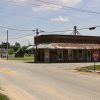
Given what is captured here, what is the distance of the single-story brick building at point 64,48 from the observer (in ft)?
200

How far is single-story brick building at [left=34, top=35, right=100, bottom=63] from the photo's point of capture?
61.1 meters

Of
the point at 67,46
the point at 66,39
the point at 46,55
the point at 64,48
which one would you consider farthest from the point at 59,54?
the point at 66,39

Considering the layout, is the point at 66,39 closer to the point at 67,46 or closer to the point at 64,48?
the point at 67,46

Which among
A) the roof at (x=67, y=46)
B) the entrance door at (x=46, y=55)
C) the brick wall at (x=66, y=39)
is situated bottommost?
the entrance door at (x=46, y=55)

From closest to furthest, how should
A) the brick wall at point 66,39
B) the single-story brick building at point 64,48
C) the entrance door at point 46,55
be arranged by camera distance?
the single-story brick building at point 64,48, the entrance door at point 46,55, the brick wall at point 66,39

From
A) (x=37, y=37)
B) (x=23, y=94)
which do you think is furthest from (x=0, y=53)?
(x=23, y=94)

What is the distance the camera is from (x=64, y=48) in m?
60.8

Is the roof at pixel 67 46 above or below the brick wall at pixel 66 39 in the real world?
below

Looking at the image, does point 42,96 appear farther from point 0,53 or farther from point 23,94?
point 0,53

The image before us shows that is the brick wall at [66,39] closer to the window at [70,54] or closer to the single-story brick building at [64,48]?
the single-story brick building at [64,48]

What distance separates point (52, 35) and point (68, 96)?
4685 cm

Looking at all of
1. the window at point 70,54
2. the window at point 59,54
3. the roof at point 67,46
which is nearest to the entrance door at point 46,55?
the roof at point 67,46

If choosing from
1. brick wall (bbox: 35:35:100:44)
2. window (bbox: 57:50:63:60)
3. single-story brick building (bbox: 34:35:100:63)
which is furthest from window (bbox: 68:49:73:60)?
brick wall (bbox: 35:35:100:44)

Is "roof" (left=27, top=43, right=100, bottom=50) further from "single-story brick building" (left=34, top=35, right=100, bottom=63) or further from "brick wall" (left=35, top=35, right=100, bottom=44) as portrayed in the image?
Result: "brick wall" (left=35, top=35, right=100, bottom=44)
